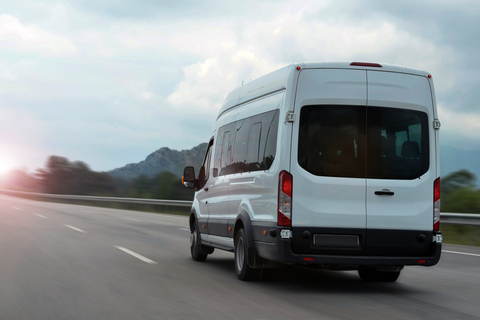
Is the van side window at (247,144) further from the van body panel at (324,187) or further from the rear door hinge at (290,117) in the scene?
the van body panel at (324,187)

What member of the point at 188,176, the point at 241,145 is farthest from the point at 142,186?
the point at 241,145

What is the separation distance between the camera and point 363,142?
24.6ft

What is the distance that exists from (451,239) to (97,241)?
8.75 metres

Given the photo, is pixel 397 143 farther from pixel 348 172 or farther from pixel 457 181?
pixel 457 181

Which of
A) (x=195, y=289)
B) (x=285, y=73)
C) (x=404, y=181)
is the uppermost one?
(x=285, y=73)

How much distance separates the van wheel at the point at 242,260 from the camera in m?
8.09

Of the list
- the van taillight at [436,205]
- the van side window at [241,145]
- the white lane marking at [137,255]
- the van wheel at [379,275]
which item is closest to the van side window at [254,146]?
the van side window at [241,145]

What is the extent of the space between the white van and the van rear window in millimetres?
12

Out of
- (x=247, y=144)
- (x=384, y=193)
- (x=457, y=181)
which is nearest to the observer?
(x=384, y=193)

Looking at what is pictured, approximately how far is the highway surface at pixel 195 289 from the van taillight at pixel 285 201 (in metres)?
0.82

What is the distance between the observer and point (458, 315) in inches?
240

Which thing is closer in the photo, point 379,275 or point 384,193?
point 384,193

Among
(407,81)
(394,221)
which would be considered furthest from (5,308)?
(407,81)

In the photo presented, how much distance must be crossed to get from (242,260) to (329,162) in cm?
185
